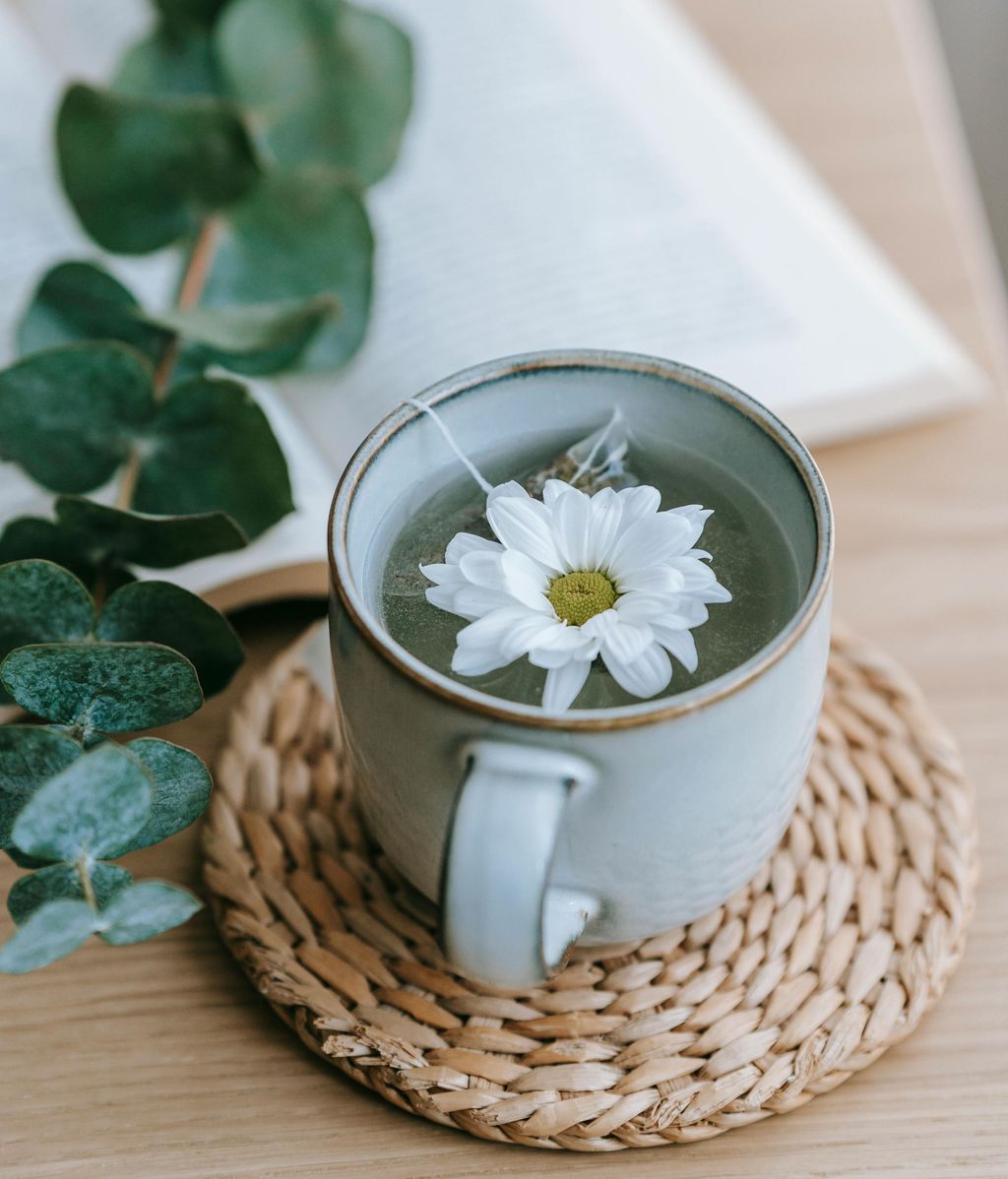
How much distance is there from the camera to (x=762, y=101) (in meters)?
0.83

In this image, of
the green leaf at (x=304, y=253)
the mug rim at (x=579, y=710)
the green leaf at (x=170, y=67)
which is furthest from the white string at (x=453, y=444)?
the green leaf at (x=170, y=67)

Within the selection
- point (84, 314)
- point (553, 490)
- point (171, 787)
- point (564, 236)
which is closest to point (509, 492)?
point (553, 490)

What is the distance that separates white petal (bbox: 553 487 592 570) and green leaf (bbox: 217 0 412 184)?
320mm

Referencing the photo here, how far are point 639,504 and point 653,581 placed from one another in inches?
1.1

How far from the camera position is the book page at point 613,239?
2.12 ft

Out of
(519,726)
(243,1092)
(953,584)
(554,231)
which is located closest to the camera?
(519,726)

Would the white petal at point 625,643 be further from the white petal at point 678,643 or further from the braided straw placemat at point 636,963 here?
the braided straw placemat at point 636,963

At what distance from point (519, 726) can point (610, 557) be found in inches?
2.7

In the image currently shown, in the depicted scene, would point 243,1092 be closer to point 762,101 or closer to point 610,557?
point 610,557

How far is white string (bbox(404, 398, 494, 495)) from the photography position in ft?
1.29

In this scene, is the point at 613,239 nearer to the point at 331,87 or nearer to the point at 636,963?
the point at 331,87

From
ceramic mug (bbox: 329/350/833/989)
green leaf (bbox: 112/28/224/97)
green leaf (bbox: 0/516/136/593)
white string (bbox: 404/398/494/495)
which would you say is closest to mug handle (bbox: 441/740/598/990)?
ceramic mug (bbox: 329/350/833/989)

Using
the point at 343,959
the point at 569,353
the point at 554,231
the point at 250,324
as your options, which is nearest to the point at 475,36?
the point at 554,231

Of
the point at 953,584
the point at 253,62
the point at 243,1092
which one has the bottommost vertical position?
the point at 243,1092
